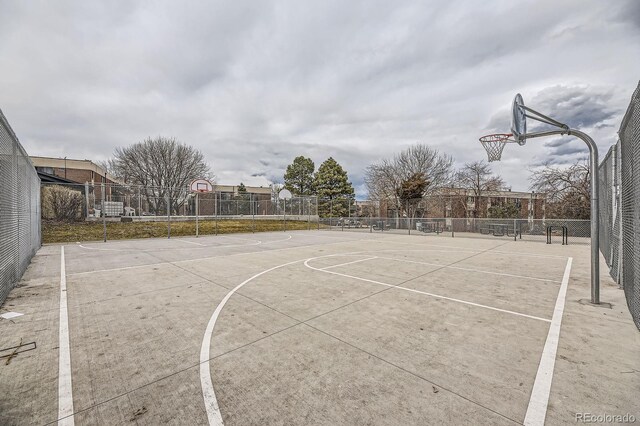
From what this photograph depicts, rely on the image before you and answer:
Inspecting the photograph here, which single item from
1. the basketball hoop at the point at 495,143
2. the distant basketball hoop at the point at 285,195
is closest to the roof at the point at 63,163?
the distant basketball hoop at the point at 285,195

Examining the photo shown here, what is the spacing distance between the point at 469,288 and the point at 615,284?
3.70 m

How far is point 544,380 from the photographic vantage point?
274 cm

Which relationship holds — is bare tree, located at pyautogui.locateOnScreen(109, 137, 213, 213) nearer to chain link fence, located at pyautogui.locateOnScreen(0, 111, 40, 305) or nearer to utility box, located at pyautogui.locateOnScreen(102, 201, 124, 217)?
utility box, located at pyautogui.locateOnScreen(102, 201, 124, 217)

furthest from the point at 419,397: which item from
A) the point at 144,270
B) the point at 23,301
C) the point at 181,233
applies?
the point at 181,233

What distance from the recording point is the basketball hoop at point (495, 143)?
15.0m

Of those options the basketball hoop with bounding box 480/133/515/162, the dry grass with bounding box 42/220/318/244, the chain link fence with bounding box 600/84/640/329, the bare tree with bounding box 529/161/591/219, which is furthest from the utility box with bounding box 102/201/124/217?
the bare tree with bounding box 529/161/591/219

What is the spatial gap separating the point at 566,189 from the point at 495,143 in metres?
11.6

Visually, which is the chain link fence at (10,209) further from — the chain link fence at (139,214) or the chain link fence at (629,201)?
the chain link fence at (629,201)

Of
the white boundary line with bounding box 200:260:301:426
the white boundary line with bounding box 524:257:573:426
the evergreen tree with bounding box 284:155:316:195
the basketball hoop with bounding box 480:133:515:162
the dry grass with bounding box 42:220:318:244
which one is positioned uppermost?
the evergreen tree with bounding box 284:155:316:195

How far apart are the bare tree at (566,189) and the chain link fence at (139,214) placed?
1974 cm

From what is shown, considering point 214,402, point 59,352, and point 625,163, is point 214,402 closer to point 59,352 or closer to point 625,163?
point 59,352

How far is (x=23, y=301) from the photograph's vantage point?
17.2 feet

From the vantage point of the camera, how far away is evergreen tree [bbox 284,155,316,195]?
4766 cm

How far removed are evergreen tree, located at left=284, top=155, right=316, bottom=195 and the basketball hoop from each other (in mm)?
33102
